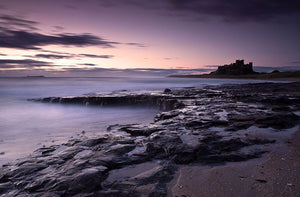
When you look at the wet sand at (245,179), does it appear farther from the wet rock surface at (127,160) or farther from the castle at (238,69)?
the castle at (238,69)

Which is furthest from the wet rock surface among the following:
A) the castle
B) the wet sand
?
the castle

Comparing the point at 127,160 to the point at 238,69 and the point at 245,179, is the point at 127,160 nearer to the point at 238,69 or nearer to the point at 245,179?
the point at 245,179

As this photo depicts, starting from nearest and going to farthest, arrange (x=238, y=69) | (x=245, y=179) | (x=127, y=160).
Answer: (x=245, y=179) < (x=127, y=160) < (x=238, y=69)

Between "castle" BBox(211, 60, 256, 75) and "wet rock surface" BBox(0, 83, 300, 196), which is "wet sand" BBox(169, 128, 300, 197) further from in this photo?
"castle" BBox(211, 60, 256, 75)

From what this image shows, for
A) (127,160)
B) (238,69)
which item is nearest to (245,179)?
(127,160)

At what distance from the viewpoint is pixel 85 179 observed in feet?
8.86

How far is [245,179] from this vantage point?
9.02 feet

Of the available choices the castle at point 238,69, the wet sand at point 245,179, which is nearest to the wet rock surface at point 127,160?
the wet sand at point 245,179

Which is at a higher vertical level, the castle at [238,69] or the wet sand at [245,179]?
the castle at [238,69]

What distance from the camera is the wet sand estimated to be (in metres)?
2.47

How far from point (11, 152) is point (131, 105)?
8.75 meters

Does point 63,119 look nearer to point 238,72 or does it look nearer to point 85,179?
point 85,179

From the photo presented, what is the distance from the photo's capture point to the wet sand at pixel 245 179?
8.09ft

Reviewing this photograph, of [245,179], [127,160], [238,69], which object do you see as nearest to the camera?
[245,179]
